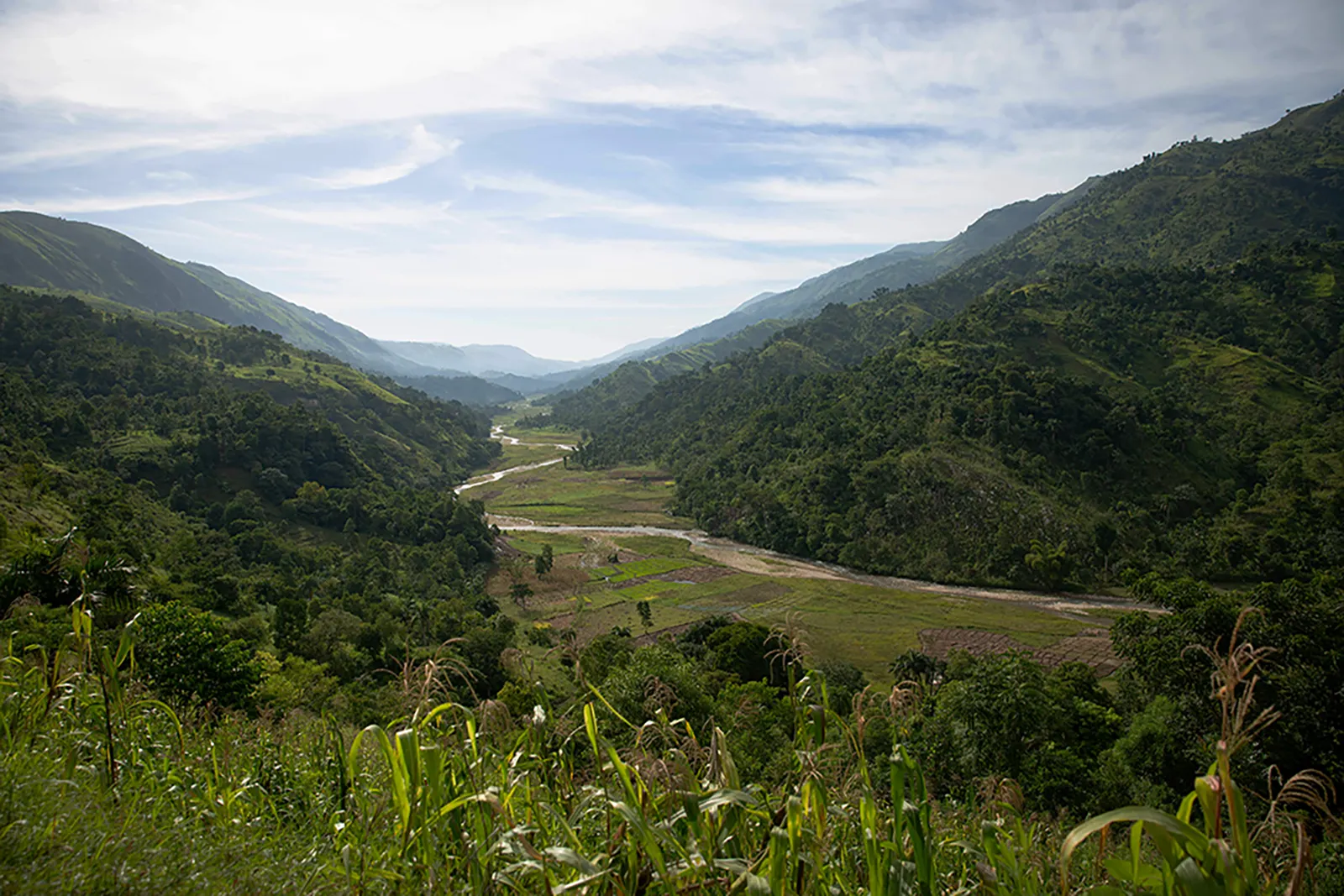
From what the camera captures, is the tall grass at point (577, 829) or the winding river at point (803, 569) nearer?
the tall grass at point (577, 829)

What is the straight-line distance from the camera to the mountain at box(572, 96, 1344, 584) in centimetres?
6419

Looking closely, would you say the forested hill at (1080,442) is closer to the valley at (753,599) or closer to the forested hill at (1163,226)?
the valley at (753,599)

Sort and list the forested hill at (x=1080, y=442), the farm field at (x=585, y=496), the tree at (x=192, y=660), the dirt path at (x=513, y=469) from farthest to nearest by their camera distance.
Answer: the dirt path at (x=513, y=469)
the farm field at (x=585, y=496)
the forested hill at (x=1080, y=442)
the tree at (x=192, y=660)

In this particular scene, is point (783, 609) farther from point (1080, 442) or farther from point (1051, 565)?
point (1080, 442)

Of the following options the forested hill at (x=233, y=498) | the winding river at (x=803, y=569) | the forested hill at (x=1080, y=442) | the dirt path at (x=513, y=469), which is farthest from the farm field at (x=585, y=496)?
the forested hill at (x=233, y=498)

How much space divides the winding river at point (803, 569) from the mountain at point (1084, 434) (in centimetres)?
186

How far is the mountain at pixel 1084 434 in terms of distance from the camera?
2527 inches

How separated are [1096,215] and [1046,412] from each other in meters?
142

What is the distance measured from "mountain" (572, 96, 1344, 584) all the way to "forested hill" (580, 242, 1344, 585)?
25cm

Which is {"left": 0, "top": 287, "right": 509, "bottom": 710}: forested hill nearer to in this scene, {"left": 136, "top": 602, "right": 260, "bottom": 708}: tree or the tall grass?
{"left": 136, "top": 602, "right": 260, "bottom": 708}: tree

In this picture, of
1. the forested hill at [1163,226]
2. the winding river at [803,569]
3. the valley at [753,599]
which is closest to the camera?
the valley at [753,599]

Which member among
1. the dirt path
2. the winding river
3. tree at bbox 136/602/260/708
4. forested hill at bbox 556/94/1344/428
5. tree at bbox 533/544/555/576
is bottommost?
the winding river

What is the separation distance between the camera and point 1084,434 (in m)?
73.8

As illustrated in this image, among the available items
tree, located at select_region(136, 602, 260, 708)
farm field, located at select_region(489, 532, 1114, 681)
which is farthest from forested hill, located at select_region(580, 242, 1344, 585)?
tree, located at select_region(136, 602, 260, 708)
